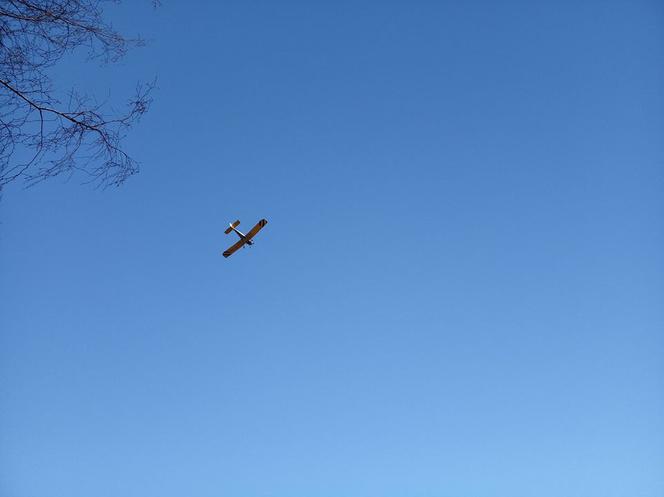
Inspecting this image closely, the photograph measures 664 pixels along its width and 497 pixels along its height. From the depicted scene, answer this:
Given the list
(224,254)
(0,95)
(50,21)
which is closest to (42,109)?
(0,95)

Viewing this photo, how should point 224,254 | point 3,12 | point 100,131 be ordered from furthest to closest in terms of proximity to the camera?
point 224,254
point 100,131
point 3,12

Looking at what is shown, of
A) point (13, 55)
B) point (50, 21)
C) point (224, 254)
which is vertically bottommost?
point (13, 55)

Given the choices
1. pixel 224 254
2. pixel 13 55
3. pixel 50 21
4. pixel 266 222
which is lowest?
pixel 13 55

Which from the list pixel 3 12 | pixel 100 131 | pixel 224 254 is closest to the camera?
pixel 3 12

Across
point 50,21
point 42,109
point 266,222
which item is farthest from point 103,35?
point 266,222

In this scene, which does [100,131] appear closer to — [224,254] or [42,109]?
[42,109]

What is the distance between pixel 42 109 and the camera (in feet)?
24.0

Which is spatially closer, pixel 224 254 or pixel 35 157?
pixel 35 157

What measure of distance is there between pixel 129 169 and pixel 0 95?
138 centimetres

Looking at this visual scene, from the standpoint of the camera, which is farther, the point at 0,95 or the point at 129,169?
the point at 129,169

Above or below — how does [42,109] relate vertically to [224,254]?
below

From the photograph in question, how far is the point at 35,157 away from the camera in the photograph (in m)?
7.39

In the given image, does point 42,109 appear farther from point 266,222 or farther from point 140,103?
point 266,222

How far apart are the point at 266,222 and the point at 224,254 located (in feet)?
4.24
